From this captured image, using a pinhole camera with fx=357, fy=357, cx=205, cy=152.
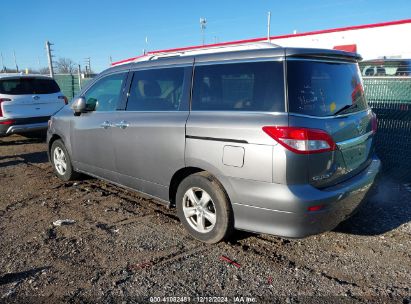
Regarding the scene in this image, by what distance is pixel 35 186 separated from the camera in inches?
225

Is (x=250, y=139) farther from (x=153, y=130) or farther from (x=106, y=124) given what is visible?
(x=106, y=124)

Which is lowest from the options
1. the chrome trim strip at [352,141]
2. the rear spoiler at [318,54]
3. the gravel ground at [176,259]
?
the gravel ground at [176,259]

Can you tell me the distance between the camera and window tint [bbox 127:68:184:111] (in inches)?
154

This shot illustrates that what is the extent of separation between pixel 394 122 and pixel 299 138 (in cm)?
343

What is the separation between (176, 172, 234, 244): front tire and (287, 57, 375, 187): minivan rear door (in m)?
0.89

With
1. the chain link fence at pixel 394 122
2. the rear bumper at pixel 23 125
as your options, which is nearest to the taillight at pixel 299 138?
the chain link fence at pixel 394 122

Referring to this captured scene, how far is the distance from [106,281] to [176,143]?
1.46m

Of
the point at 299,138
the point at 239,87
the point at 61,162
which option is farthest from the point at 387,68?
the point at 61,162

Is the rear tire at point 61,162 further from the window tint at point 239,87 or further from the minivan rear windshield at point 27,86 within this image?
the minivan rear windshield at point 27,86

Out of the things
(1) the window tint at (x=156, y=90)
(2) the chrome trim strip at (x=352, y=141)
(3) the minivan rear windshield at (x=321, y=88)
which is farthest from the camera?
(1) the window tint at (x=156, y=90)

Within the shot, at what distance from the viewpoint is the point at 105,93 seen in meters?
4.93

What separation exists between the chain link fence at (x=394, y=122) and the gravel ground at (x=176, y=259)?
34.0 inches

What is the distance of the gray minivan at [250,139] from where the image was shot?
297 cm

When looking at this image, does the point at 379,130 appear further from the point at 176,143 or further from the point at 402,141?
the point at 176,143
